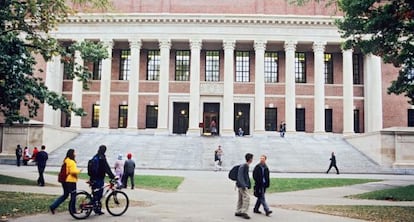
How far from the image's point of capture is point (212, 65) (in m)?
45.7

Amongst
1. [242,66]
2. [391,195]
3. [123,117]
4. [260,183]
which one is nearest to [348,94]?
[242,66]

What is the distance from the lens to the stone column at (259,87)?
137 feet

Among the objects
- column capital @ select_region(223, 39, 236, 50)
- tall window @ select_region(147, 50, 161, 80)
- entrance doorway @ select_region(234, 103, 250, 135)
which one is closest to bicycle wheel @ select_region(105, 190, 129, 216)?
column capital @ select_region(223, 39, 236, 50)

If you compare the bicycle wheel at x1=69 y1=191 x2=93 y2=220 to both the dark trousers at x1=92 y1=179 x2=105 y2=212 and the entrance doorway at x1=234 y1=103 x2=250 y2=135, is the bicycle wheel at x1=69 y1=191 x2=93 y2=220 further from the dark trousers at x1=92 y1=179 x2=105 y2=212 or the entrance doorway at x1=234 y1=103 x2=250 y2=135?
the entrance doorway at x1=234 y1=103 x2=250 y2=135

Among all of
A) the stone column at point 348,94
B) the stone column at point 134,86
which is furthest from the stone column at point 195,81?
the stone column at point 348,94

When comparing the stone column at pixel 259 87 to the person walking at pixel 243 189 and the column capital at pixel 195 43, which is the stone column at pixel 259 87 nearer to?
the column capital at pixel 195 43

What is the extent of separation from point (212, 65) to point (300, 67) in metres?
9.42

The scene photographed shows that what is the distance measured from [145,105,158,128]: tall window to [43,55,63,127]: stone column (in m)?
9.10

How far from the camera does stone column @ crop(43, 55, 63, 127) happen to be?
139 ft

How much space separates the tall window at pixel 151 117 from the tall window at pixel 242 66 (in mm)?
9429

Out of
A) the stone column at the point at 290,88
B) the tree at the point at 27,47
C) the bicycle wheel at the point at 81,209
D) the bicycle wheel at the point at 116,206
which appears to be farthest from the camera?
the stone column at the point at 290,88

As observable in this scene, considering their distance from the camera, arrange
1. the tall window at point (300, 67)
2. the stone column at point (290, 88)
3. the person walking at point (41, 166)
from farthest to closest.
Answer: the tall window at point (300, 67) < the stone column at point (290, 88) < the person walking at point (41, 166)

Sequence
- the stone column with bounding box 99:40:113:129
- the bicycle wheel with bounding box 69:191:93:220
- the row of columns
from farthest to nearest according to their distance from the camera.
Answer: the stone column with bounding box 99:40:113:129
the row of columns
the bicycle wheel with bounding box 69:191:93:220

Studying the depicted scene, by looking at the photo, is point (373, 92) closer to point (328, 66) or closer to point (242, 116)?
point (328, 66)
